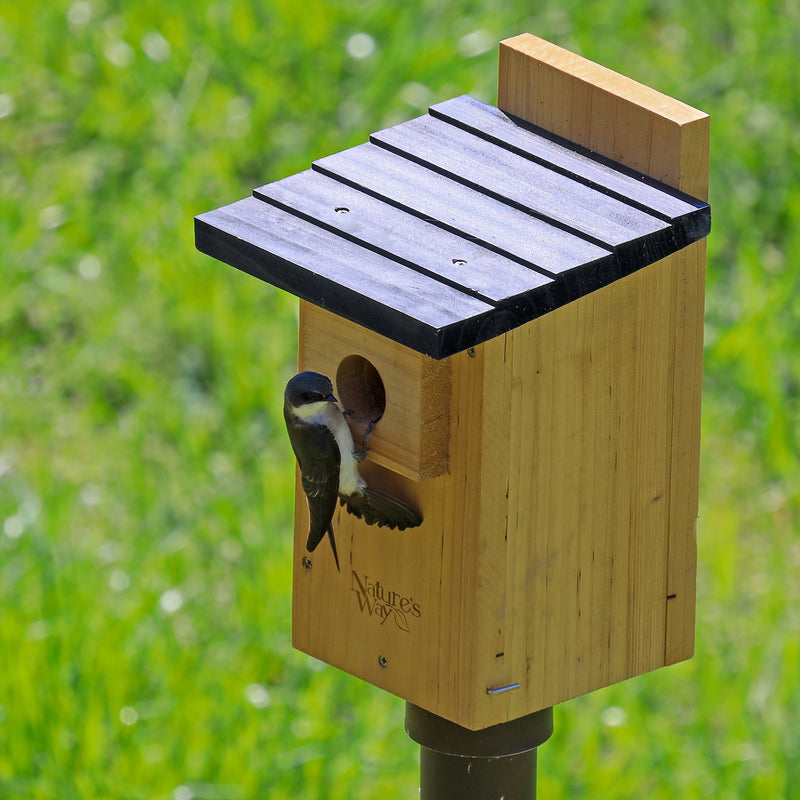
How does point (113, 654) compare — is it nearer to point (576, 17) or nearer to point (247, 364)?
point (247, 364)

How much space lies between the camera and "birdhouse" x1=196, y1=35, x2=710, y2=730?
8.34 feet

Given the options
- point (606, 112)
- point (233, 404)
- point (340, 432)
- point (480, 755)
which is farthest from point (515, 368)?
point (233, 404)

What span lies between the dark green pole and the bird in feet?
1.18

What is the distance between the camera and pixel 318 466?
8.70 feet

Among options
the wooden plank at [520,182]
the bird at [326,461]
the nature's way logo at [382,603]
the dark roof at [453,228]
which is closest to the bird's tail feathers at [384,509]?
the bird at [326,461]

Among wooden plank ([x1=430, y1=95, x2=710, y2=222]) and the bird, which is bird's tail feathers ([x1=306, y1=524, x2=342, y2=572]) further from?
wooden plank ([x1=430, y1=95, x2=710, y2=222])

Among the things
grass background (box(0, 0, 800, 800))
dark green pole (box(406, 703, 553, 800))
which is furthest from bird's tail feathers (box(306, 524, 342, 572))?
grass background (box(0, 0, 800, 800))

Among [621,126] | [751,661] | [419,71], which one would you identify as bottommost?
[751,661]

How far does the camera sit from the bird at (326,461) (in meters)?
2.65

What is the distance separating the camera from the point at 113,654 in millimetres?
4254

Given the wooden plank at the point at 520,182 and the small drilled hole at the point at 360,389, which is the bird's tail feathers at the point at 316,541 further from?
the wooden plank at the point at 520,182

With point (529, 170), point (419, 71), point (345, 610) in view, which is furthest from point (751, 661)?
point (419, 71)

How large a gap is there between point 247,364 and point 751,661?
1877 mm

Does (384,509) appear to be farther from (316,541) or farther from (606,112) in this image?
(606,112)
